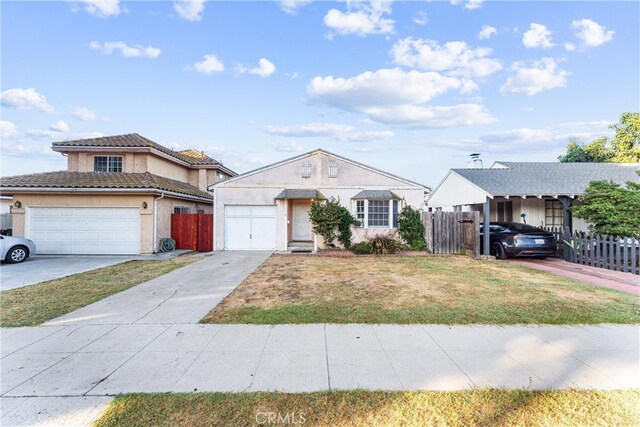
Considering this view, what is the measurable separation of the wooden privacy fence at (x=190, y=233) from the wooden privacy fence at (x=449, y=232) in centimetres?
1095

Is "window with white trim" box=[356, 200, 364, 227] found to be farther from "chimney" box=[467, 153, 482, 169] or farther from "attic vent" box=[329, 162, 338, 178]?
"chimney" box=[467, 153, 482, 169]

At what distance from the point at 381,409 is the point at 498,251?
37.8 ft

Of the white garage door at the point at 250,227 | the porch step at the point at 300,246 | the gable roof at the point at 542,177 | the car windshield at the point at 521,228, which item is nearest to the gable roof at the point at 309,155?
the white garage door at the point at 250,227

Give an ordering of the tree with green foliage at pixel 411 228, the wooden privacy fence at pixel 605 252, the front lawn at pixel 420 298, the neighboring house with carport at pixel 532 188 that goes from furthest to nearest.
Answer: the tree with green foliage at pixel 411 228, the neighboring house with carport at pixel 532 188, the wooden privacy fence at pixel 605 252, the front lawn at pixel 420 298

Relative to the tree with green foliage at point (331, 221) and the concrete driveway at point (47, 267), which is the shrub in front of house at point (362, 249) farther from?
the concrete driveway at point (47, 267)

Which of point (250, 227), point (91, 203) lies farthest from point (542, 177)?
point (91, 203)

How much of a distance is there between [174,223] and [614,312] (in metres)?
16.1

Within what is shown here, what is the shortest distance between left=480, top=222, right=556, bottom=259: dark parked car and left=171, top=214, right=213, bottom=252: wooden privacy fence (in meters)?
13.4

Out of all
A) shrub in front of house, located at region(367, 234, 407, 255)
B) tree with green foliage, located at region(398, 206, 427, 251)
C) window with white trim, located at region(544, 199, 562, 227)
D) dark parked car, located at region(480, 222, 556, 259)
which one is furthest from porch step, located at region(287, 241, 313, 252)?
window with white trim, located at region(544, 199, 562, 227)

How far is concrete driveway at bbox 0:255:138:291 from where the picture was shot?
311 inches

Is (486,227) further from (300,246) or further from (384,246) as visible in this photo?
(300,246)

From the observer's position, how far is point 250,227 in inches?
560

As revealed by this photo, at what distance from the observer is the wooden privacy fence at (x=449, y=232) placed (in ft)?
41.1

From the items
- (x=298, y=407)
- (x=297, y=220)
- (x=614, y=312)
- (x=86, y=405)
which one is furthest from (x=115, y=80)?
(x=614, y=312)
